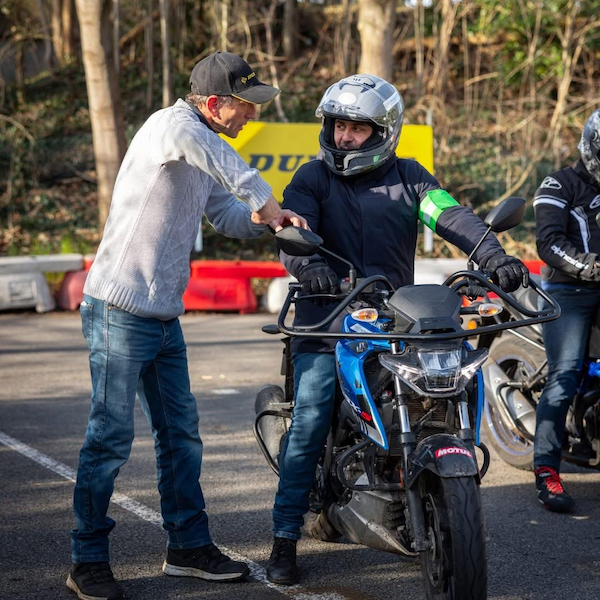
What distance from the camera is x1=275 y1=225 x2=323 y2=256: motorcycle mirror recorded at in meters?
3.64

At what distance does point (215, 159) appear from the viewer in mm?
3650

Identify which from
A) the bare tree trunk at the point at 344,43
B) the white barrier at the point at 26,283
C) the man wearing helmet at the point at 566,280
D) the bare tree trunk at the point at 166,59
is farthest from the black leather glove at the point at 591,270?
the bare tree trunk at the point at 344,43

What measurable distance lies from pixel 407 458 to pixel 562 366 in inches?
76.5

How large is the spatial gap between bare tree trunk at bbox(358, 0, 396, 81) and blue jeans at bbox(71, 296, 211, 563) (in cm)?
1024

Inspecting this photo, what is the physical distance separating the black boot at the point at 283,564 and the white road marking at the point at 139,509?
0.03 meters

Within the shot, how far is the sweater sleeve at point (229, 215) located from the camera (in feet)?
14.1

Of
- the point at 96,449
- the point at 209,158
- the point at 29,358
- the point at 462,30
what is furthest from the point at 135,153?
the point at 462,30

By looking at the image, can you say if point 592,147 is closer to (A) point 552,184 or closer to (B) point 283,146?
(A) point 552,184

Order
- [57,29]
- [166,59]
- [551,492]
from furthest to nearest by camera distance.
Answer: [57,29] < [166,59] < [551,492]

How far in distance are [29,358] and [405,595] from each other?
5.59 meters

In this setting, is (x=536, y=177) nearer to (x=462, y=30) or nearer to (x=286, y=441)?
(x=462, y=30)

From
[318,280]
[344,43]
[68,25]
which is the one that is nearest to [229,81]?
[318,280]

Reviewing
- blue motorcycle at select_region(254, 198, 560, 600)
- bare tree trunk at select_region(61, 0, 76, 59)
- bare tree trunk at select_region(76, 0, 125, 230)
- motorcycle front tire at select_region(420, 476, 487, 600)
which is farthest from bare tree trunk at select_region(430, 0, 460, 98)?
motorcycle front tire at select_region(420, 476, 487, 600)

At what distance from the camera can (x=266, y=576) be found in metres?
4.26
